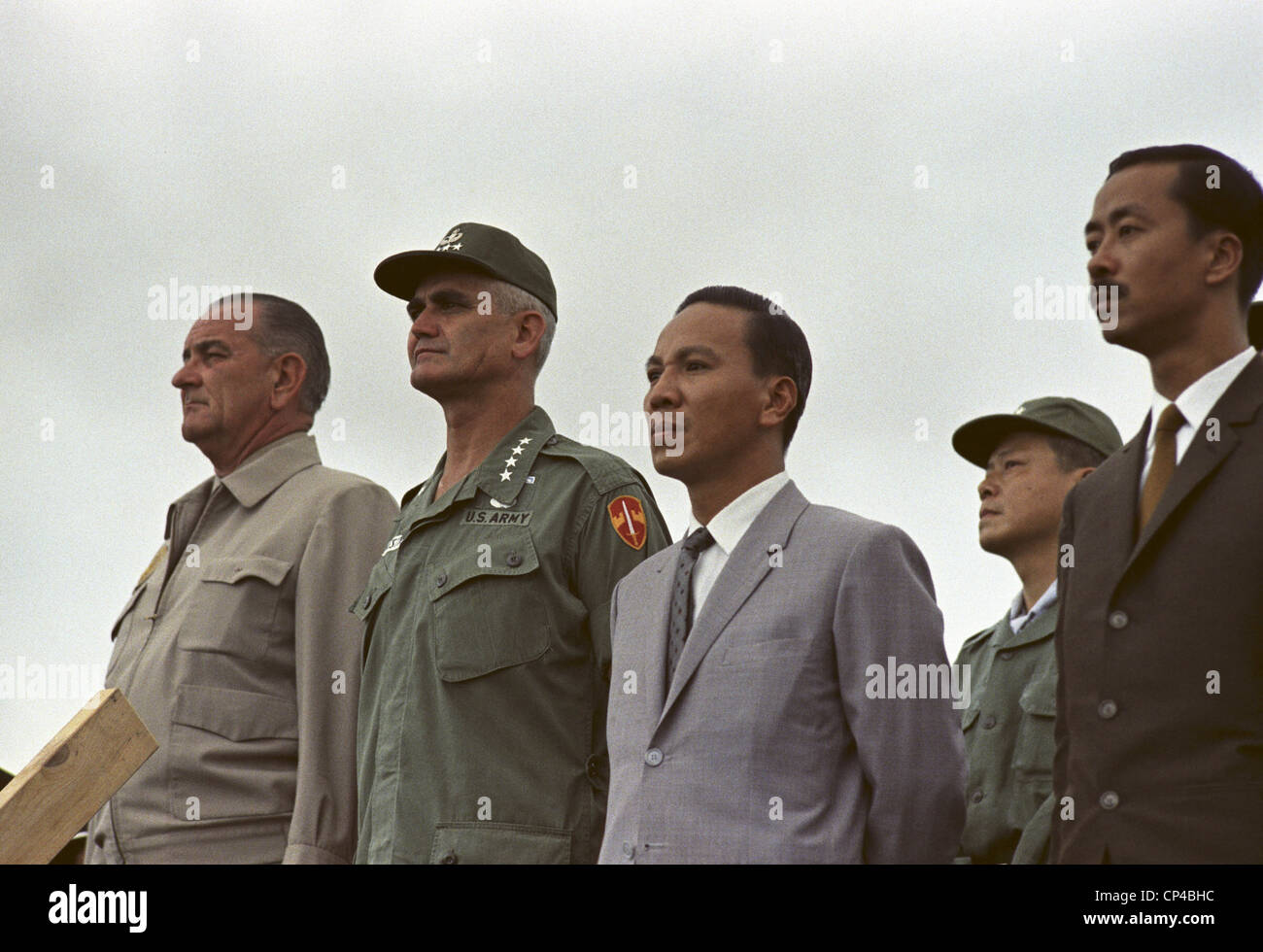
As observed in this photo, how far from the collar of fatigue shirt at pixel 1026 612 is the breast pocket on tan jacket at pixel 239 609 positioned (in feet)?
7.92

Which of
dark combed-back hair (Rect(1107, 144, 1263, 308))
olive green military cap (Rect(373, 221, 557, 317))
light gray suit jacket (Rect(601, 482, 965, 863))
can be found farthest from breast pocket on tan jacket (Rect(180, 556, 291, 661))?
dark combed-back hair (Rect(1107, 144, 1263, 308))

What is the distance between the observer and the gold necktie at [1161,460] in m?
3.79

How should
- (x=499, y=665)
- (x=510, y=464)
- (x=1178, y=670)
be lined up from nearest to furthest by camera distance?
(x=1178, y=670)
(x=499, y=665)
(x=510, y=464)

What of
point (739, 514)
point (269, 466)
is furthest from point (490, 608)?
point (269, 466)

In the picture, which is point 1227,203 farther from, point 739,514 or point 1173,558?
point 739,514

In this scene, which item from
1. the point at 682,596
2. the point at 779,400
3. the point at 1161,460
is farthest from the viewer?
the point at 779,400

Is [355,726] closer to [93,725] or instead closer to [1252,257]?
[93,725]

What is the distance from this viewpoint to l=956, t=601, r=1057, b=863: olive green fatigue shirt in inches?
208

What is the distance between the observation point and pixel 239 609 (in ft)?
17.7

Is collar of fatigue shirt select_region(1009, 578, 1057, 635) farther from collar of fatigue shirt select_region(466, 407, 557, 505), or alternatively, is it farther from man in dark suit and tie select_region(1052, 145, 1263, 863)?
man in dark suit and tie select_region(1052, 145, 1263, 863)

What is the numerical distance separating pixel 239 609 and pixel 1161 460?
286 centimetres

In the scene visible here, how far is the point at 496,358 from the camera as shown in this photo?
5.31 meters

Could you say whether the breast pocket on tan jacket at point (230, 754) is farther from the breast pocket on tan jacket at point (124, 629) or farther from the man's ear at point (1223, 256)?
the man's ear at point (1223, 256)
